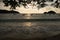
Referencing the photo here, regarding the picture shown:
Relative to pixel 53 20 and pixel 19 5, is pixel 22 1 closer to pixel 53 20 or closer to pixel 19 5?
pixel 19 5

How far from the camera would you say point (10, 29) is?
992 millimetres

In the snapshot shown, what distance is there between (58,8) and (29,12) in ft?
1.03

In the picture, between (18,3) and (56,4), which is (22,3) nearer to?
(18,3)

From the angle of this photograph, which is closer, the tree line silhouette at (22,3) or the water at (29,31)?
the water at (29,31)

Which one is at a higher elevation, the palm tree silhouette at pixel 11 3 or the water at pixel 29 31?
the palm tree silhouette at pixel 11 3

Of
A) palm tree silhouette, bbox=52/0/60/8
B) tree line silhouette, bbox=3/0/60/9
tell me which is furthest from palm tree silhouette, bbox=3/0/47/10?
palm tree silhouette, bbox=52/0/60/8

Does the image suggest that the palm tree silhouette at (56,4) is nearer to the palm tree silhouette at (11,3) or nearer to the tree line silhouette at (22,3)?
the tree line silhouette at (22,3)

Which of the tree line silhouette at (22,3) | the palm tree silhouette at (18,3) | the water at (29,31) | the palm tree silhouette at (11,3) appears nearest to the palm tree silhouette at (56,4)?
the tree line silhouette at (22,3)

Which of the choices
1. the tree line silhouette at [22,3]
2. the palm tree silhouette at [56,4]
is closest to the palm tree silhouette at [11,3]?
the tree line silhouette at [22,3]

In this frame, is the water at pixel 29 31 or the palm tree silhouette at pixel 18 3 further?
the palm tree silhouette at pixel 18 3

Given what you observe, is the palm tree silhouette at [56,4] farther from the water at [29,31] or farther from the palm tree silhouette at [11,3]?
the water at [29,31]

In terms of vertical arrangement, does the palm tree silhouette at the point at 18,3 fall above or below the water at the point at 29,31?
above

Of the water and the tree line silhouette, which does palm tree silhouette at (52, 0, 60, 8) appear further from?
the water

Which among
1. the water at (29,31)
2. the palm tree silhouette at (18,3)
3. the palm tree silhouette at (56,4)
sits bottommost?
the water at (29,31)
